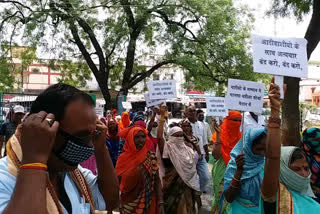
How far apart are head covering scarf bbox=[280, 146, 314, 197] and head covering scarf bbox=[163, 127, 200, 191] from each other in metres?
2.52

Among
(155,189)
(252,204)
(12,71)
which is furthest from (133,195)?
(12,71)

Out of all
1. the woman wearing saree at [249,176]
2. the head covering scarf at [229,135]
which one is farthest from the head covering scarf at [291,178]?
the head covering scarf at [229,135]

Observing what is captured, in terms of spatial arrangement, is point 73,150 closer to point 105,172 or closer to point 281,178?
point 105,172

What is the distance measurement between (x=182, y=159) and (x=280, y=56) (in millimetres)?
2429

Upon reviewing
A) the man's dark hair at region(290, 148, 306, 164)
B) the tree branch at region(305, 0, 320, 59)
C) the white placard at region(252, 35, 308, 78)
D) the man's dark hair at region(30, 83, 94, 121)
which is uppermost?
the tree branch at region(305, 0, 320, 59)

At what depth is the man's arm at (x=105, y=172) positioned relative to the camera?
71.1 inches

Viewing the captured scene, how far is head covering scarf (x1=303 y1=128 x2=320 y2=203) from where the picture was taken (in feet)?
8.90

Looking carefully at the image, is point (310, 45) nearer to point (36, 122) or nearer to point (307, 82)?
point (36, 122)

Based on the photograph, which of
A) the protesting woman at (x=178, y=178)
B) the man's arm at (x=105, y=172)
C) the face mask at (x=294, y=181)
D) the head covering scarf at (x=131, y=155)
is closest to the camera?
the man's arm at (x=105, y=172)

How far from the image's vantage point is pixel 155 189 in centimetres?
428

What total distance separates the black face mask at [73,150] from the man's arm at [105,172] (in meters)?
0.34

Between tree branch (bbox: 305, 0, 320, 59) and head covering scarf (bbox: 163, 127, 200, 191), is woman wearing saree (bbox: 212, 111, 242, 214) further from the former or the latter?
tree branch (bbox: 305, 0, 320, 59)

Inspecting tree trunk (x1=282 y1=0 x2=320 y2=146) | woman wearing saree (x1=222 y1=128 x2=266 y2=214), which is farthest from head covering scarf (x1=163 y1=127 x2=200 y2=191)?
tree trunk (x1=282 y1=0 x2=320 y2=146)

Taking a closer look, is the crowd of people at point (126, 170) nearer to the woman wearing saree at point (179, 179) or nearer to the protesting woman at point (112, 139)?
the woman wearing saree at point (179, 179)
